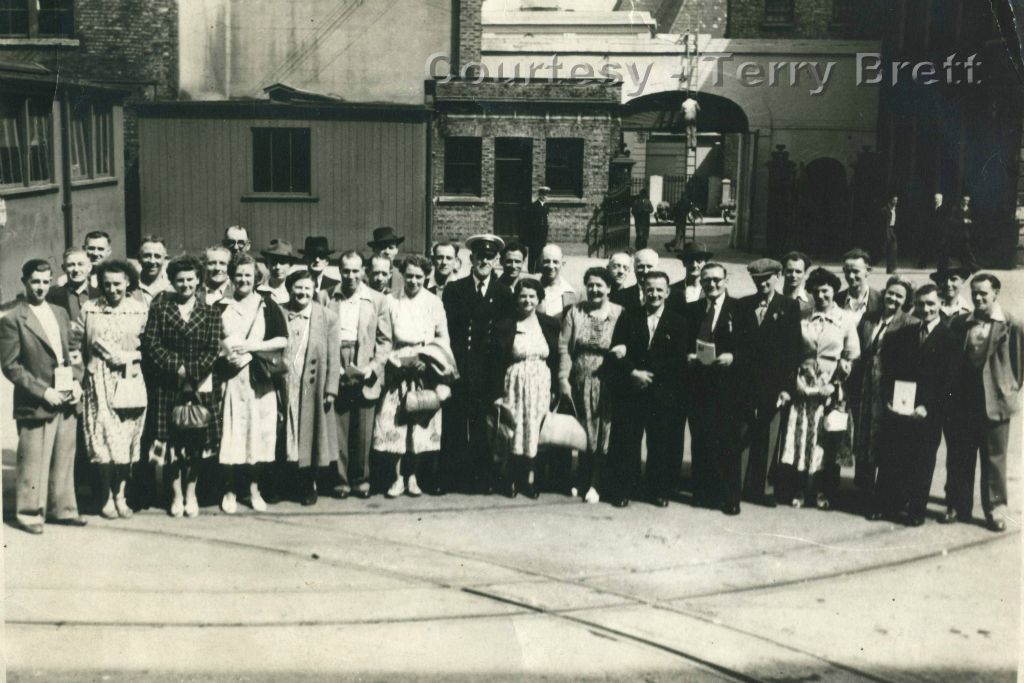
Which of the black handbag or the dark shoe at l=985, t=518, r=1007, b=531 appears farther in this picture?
the dark shoe at l=985, t=518, r=1007, b=531

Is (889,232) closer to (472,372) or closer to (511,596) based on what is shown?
(472,372)

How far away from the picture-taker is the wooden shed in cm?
1831

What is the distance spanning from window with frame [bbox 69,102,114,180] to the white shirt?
11062 millimetres

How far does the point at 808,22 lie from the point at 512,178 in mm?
6700

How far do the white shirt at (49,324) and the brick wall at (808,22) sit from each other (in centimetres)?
845

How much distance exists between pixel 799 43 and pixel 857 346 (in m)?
8.54

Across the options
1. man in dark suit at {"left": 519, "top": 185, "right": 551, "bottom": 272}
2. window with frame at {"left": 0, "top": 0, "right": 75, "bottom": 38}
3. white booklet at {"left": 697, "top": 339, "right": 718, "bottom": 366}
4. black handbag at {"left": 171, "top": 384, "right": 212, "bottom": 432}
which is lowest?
black handbag at {"left": 171, "top": 384, "right": 212, "bottom": 432}

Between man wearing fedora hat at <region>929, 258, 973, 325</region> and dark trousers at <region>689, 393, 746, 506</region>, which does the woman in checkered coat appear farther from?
man wearing fedora hat at <region>929, 258, 973, 325</region>

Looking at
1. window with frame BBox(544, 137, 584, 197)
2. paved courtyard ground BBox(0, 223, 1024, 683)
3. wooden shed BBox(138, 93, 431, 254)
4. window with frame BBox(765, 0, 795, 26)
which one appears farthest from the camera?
window with frame BBox(544, 137, 584, 197)

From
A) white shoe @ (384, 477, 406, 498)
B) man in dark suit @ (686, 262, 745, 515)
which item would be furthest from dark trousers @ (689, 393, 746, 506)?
white shoe @ (384, 477, 406, 498)

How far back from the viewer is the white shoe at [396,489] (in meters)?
7.17

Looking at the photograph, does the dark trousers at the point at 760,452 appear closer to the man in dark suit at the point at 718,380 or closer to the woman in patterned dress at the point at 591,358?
the man in dark suit at the point at 718,380

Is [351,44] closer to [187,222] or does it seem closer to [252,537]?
[187,222]

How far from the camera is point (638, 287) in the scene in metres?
7.25
